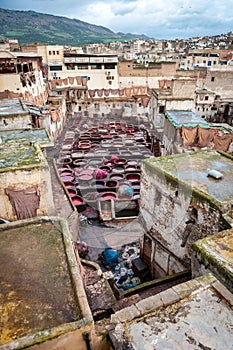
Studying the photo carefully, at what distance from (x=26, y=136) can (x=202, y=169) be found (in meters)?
9.73

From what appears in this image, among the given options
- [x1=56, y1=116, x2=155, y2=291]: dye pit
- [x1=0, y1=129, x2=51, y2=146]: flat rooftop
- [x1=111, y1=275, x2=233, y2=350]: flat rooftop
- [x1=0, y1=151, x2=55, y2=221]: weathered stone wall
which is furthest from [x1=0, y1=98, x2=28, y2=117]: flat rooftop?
[x1=111, y1=275, x2=233, y2=350]: flat rooftop

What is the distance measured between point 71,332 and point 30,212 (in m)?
7.12

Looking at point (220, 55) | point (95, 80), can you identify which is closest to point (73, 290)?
point (95, 80)

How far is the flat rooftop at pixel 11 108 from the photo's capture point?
58.5ft

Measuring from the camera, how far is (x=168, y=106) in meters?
29.5

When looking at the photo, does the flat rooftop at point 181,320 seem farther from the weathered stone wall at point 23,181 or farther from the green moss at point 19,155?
the green moss at point 19,155

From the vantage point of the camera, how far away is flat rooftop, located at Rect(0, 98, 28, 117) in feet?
58.5

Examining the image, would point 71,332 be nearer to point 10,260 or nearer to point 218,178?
point 10,260

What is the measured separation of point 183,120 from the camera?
2070 centimetres

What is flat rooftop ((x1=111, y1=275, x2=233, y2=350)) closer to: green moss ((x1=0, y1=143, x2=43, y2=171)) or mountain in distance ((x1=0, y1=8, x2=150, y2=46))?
green moss ((x1=0, y1=143, x2=43, y2=171))

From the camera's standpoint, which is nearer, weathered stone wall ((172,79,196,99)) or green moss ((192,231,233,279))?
green moss ((192,231,233,279))

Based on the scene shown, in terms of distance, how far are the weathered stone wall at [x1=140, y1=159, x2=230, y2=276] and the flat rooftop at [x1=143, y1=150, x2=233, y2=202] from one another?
39 centimetres

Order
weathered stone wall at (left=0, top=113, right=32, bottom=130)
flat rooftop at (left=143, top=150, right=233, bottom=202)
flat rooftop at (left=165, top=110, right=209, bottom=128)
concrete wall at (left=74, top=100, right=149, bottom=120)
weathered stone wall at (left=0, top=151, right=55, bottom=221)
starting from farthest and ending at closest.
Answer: concrete wall at (left=74, top=100, right=149, bottom=120) → flat rooftop at (left=165, top=110, right=209, bottom=128) → weathered stone wall at (left=0, top=113, right=32, bottom=130) → weathered stone wall at (left=0, top=151, right=55, bottom=221) → flat rooftop at (left=143, top=150, right=233, bottom=202)

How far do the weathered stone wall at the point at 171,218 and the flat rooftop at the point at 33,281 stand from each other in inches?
193
